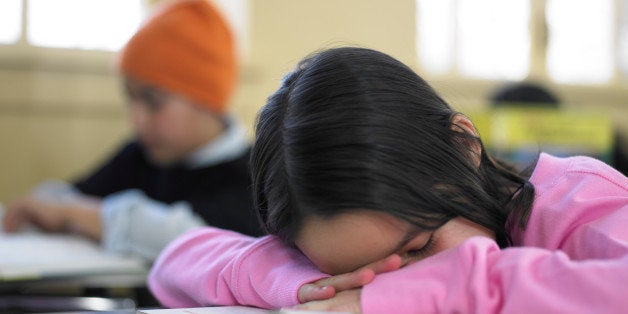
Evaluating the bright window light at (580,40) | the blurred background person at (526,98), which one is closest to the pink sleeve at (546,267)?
the blurred background person at (526,98)

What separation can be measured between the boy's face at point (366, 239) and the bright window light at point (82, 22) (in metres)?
2.67

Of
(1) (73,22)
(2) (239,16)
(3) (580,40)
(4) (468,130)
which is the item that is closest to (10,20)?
(1) (73,22)

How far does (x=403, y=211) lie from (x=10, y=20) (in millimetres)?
2843

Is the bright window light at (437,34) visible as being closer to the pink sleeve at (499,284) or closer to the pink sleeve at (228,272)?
the pink sleeve at (228,272)

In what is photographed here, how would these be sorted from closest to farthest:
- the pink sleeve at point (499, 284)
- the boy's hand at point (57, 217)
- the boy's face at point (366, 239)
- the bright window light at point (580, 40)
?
the pink sleeve at point (499, 284) → the boy's face at point (366, 239) → the boy's hand at point (57, 217) → the bright window light at point (580, 40)

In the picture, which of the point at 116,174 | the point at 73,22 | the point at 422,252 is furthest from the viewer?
the point at 73,22

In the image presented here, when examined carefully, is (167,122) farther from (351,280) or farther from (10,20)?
(351,280)

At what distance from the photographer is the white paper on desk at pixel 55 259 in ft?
4.60

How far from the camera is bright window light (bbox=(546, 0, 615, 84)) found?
4742 millimetres

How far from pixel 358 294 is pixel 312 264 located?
13 centimetres

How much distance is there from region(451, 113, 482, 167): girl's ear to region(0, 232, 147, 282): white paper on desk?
0.76 metres

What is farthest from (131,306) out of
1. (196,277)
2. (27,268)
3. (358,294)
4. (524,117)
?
(524,117)

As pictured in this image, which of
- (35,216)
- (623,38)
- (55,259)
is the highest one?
(55,259)

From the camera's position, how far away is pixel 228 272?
984 mm
